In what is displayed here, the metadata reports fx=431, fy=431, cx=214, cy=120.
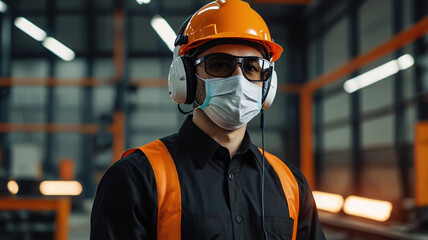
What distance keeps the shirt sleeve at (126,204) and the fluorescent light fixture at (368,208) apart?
4.64 metres

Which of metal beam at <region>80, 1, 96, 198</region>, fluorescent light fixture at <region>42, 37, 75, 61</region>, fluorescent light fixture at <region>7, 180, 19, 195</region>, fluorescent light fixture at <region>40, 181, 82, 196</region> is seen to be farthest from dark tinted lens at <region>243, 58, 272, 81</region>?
metal beam at <region>80, 1, 96, 198</region>

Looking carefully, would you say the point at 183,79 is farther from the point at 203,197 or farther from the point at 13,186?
the point at 13,186

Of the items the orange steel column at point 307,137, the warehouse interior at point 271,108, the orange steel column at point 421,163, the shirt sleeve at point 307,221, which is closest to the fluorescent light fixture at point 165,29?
the warehouse interior at point 271,108

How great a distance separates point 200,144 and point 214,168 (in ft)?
0.36

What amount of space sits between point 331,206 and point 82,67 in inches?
450

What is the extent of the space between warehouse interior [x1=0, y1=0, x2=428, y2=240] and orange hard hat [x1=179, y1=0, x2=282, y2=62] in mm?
2547

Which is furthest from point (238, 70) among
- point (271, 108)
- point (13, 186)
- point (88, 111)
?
point (88, 111)

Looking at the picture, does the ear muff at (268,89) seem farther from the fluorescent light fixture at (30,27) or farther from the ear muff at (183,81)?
the fluorescent light fixture at (30,27)

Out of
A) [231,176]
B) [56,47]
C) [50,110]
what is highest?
[56,47]

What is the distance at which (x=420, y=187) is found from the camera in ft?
12.3

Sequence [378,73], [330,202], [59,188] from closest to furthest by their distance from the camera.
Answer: [330,202] → [59,188] → [378,73]

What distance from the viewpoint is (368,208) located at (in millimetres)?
5996

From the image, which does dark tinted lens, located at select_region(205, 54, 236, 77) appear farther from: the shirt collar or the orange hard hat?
the shirt collar

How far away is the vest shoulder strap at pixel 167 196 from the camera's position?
1.50 m
